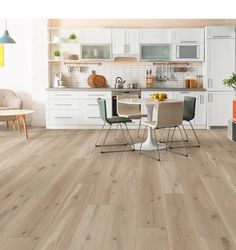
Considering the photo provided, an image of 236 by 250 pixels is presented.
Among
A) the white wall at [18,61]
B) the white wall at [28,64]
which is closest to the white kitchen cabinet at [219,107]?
the white wall at [28,64]

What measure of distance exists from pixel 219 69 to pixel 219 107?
76 cm

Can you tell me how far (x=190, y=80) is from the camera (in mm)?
8414

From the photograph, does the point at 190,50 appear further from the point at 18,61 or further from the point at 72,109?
the point at 18,61

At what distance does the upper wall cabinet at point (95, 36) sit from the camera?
8305 mm

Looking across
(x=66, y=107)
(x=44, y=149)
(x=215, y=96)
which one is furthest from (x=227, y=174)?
(x=66, y=107)

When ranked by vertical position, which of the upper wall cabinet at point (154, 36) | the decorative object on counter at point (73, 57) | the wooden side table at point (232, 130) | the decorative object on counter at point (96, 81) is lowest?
the wooden side table at point (232, 130)

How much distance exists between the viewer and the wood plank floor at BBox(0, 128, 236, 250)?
263 cm

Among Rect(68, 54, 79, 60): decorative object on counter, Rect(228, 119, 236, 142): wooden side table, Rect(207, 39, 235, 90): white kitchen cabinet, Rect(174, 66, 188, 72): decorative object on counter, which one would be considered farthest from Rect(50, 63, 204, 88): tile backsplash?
Rect(228, 119, 236, 142): wooden side table

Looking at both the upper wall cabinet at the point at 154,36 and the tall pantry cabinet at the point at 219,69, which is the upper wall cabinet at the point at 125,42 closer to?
the upper wall cabinet at the point at 154,36

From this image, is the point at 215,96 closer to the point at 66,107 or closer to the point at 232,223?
the point at 66,107

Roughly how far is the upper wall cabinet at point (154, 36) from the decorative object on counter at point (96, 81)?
1159 mm

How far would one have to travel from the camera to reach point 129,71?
8695mm

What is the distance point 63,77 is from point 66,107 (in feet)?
2.72

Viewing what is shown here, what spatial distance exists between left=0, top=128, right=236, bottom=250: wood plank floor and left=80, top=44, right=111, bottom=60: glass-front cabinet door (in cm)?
306
